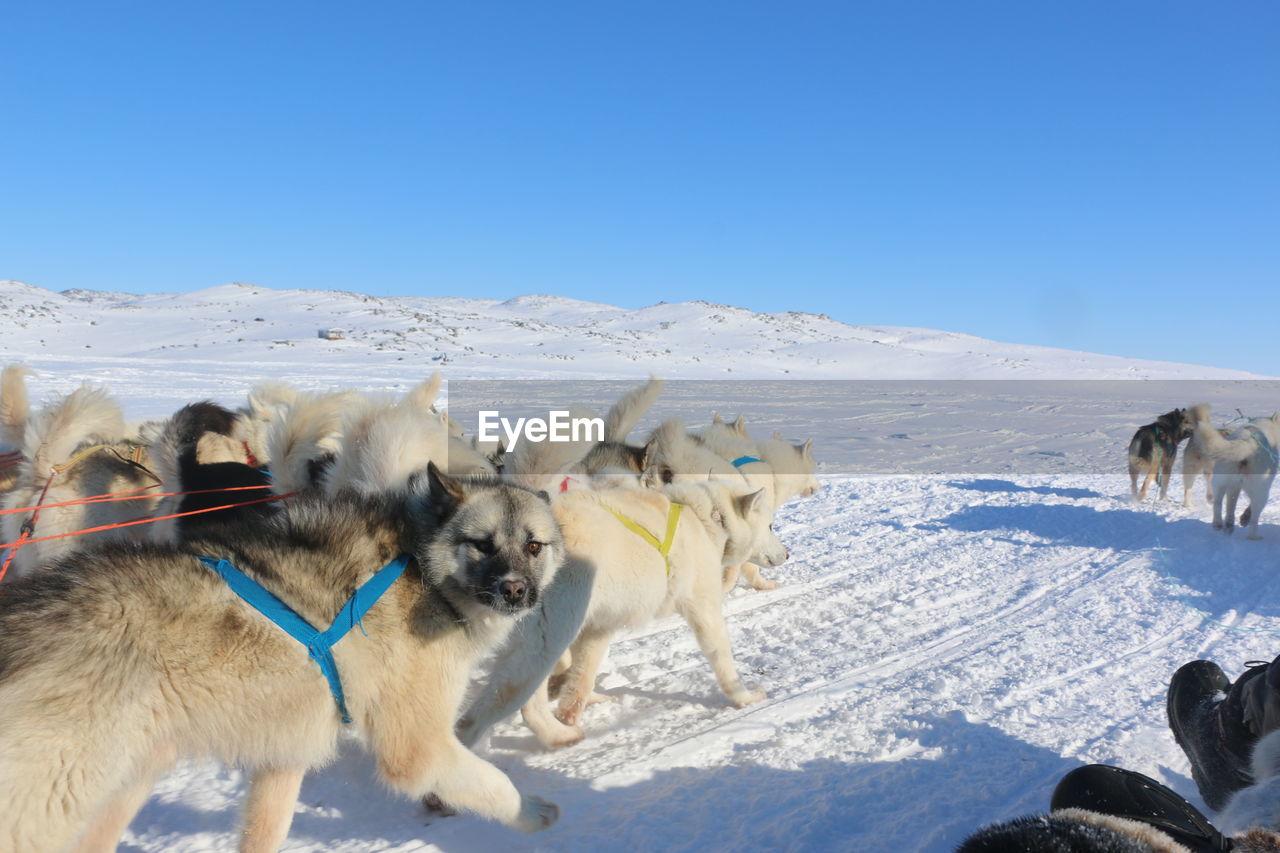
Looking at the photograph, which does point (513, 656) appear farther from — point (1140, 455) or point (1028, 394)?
point (1028, 394)

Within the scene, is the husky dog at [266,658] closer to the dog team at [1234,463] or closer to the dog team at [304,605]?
the dog team at [304,605]

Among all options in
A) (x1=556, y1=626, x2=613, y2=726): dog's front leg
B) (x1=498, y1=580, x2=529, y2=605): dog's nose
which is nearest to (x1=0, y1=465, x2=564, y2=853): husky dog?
(x1=498, y1=580, x2=529, y2=605): dog's nose

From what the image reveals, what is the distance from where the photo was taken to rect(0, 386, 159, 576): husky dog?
4.30 metres

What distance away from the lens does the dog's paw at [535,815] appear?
9.39 ft

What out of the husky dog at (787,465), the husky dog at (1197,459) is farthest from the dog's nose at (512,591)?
the husky dog at (1197,459)

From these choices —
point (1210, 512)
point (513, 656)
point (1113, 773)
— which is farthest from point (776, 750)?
point (1210, 512)

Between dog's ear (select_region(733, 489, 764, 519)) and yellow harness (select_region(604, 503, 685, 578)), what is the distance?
625 mm

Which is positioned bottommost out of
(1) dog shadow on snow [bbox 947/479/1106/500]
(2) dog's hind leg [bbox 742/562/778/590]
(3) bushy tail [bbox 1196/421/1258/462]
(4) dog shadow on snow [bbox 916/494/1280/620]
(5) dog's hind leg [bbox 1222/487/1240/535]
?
(2) dog's hind leg [bbox 742/562/778/590]

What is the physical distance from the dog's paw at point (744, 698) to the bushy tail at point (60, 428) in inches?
150

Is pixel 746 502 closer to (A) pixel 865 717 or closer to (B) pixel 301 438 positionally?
(A) pixel 865 717

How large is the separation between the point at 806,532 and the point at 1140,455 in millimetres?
5242

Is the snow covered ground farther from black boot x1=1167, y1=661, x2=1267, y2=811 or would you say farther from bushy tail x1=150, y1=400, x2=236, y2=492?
bushy tail x1=150, y1=400, x2=236, y2=492

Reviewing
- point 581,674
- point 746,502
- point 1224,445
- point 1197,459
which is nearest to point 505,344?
point 1197,459

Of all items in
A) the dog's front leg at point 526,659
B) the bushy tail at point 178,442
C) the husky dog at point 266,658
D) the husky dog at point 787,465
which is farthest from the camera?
the husky dog at point 787,465
